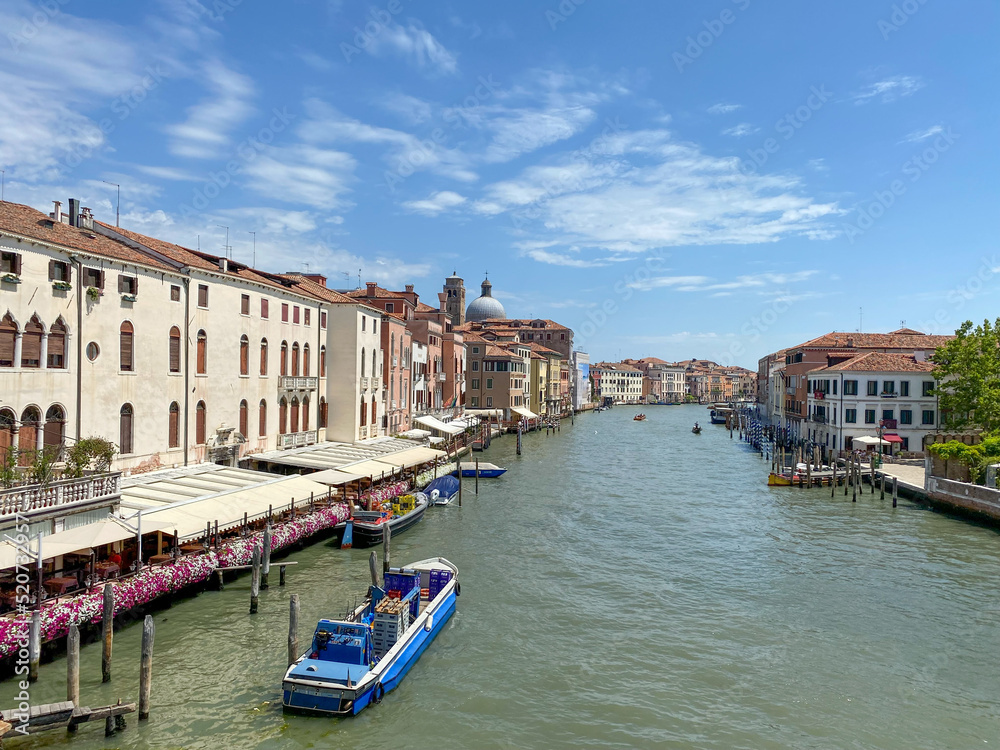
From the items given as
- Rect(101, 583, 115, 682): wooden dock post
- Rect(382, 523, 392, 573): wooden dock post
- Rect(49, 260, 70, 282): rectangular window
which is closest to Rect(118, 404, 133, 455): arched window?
Rect(49, 260, 70, 282): rectangular window

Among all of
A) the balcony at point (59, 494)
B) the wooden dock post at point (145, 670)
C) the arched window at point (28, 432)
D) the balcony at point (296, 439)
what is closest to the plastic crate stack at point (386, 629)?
the wooden dock post at point (145, 670)

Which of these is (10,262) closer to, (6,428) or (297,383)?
(6,428)

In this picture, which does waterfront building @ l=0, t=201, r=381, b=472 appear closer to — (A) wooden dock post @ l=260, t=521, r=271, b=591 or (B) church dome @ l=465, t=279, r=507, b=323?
(A) wooden dock post @ l=260, t=521, r=271, b=591

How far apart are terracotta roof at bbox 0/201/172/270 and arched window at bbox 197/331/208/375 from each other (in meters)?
2.73

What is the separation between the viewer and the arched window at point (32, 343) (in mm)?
17812

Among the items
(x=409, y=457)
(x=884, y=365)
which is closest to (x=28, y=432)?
(x=409, y=457)

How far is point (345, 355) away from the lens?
117 feet

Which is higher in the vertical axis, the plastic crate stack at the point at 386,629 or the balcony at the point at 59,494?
the balcony at the point at 59,494

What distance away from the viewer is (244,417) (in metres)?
27.6

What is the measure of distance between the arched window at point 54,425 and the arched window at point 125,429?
201 cm

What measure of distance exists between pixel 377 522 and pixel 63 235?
12877 millimetres

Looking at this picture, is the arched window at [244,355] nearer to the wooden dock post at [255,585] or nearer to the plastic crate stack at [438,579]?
the wooden dock post at [255,585]

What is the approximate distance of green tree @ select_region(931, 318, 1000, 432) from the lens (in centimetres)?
3816

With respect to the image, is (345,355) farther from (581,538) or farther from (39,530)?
(39,530)
